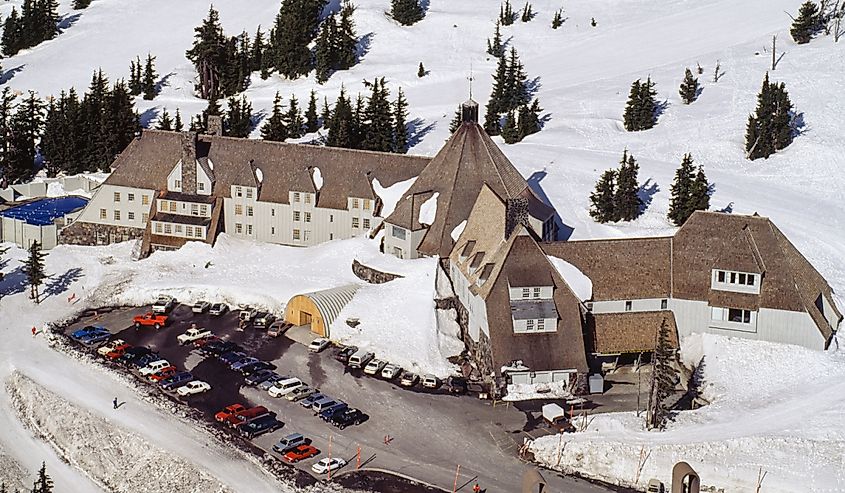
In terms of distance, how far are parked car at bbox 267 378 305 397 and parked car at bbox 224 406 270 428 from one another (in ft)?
7.70

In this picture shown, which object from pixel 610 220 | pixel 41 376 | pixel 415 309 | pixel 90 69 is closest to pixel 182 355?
pixel 41 376

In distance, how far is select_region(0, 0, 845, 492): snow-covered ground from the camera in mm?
60531

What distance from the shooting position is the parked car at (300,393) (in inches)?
2618

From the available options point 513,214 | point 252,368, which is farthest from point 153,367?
point 513,214

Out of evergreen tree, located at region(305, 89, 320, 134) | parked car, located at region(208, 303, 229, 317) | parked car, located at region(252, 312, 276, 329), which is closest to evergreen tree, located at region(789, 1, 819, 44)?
evergreen tree, located at region(305, 89, 320, 134)

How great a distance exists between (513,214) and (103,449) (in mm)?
28066

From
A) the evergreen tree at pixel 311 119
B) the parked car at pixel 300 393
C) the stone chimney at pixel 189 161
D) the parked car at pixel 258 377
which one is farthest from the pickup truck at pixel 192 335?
the evergreen tree at pixel 311 119

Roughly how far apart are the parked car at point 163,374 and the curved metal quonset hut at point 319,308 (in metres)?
10.2

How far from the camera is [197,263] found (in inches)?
3428

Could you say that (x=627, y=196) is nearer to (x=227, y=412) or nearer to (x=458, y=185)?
(x=458, y=185)

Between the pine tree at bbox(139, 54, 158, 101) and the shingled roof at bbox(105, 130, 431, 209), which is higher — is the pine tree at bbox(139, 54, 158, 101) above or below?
above

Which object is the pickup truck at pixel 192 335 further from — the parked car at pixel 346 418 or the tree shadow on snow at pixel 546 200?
the tree shadow on snow at pixel 546 200

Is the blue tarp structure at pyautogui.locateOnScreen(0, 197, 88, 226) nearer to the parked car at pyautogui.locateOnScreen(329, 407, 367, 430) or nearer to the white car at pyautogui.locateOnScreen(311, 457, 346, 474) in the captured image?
the parked car at pyautogui.locateOnScreen(329, 407, 367, 430)

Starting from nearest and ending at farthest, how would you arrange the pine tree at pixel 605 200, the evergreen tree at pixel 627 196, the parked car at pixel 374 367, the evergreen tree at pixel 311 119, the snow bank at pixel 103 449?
the snow bank at pixel 103 449
the parked car at pixel 374 367
the evergreen tree at pixel 627 196
the pine tree at pixel 605 200
the evergreen tree at pixel 311 119
